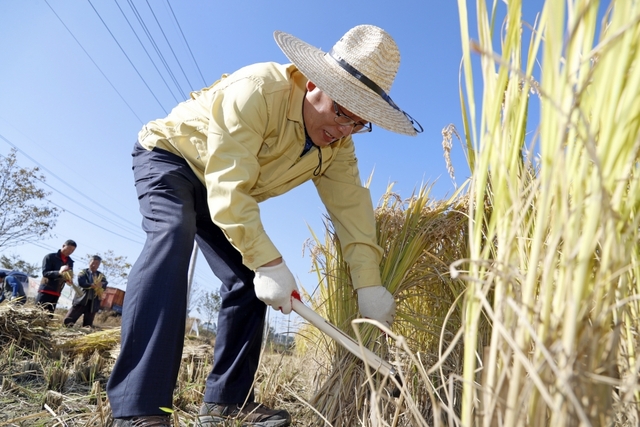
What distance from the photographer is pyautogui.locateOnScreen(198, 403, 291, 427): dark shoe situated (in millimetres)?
1707

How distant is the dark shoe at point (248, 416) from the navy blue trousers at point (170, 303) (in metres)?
0.03

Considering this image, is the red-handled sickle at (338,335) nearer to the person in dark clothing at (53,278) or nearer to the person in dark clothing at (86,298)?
the person in dark clothing at (53,278)

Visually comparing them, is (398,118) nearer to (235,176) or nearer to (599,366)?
(235,176)

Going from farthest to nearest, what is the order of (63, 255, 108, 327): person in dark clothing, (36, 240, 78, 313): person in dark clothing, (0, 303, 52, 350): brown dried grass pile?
(63, 255, 108, 327): person in dark clothing < (36, 240, 78, 313): person in dark clothing < (0, 303, 52, 350): brown dried grass pile

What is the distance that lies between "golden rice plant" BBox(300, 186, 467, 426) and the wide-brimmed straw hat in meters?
0.44

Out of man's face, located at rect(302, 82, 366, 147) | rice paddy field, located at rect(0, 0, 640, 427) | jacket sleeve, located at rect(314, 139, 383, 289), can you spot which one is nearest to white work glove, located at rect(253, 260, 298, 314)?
jacket sleeve, located at rect(314, 139, 383, 289)

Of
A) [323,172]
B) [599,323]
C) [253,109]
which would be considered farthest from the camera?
[323,172]

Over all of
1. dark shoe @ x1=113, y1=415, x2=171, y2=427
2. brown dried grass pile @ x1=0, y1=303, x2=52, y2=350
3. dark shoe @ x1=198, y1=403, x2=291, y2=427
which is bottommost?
dark shoe @ x1=198, y1=403, x2=291, y2=427

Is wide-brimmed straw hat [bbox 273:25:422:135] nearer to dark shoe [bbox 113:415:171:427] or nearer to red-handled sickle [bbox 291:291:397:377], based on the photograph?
red-handled sickle [bbox 291:291:397:377]

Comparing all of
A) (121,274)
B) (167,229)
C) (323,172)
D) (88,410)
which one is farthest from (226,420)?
(121,274)

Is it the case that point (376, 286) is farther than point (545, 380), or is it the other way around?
point (376, 286)

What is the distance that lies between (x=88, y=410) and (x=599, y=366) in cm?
189

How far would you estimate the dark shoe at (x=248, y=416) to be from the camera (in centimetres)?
171

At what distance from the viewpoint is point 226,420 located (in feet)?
5.46
